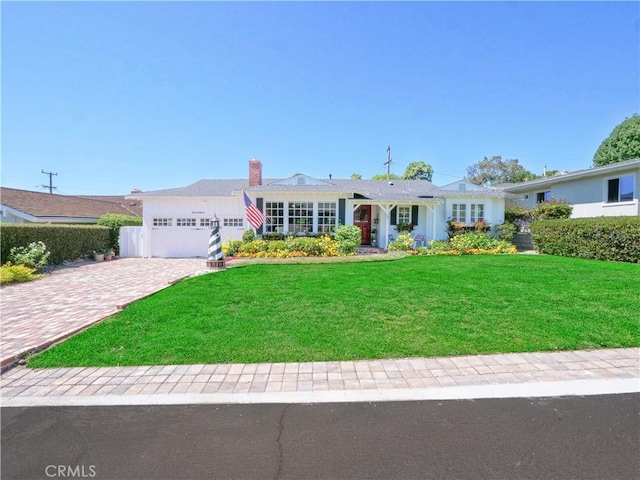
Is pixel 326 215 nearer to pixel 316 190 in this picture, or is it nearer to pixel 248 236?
pixel 316 190

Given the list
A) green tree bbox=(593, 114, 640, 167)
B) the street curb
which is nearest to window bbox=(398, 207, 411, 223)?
the street curb

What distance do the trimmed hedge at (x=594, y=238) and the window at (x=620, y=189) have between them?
4.19 metres

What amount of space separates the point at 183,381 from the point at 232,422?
111cm

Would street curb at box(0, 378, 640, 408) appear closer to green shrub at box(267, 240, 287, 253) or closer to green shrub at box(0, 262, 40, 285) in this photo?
green shrub at box(0, 262, 40, 285)

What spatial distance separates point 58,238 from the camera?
41.6 feet

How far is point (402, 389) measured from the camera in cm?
340

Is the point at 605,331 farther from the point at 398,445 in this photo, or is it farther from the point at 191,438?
the point at 191,438

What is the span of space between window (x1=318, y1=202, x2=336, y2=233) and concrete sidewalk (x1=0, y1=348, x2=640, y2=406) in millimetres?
11894

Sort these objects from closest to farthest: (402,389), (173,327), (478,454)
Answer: (478,454) < (402,389) < (173,327)

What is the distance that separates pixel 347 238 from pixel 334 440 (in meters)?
11.9

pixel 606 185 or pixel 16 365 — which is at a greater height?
pixel 606 185

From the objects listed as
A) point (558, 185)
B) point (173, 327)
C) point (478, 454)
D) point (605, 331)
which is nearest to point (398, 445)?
point (478, 454)

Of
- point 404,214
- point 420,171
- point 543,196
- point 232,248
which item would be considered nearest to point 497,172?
point 420,171

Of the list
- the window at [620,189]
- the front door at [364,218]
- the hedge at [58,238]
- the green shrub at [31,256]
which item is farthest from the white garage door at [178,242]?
the window at [620,189]
